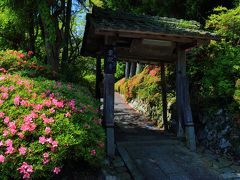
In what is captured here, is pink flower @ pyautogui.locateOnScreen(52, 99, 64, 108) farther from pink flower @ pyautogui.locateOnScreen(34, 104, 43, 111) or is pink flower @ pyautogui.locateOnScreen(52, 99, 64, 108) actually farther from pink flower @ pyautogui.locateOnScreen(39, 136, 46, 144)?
pink flower @ pyautogui.locateOnScreen(39, 136, 46, 144)

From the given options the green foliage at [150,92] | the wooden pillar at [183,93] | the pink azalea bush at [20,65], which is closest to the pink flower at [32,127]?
the pink azalea bush at [20,65]

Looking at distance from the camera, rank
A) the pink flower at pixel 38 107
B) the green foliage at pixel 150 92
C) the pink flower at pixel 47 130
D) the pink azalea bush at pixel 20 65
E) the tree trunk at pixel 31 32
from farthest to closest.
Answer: the green foliage at pixel 150 92, the tree trunk at pixel 31 32, the pink azalea bush at pixel 20 65, the pink flower at pixel 38 107, the pink flower at pixel 47 130

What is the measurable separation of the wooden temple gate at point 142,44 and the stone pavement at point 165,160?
493 mm

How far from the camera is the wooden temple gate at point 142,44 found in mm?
6560

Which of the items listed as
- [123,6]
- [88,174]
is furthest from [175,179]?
[123,6]

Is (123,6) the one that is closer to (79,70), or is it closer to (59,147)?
(79,70)

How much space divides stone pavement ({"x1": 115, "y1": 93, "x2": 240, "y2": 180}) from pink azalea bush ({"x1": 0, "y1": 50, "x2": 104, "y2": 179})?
5.70 feet

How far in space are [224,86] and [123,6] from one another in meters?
8.55

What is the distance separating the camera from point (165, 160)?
21.2ft

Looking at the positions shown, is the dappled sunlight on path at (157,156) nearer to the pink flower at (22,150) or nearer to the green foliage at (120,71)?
the pink flower at (22,150)

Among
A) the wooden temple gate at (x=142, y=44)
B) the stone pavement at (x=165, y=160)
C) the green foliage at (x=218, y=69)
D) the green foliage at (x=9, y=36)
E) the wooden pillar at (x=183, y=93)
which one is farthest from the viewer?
the green foliage at (x=9, y=36)

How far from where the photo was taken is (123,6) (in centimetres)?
1414

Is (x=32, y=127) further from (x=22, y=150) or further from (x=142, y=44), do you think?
(x=142, y=44)

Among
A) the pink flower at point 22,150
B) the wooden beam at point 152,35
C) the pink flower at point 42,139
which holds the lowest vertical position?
the pink flower at point 22,150
